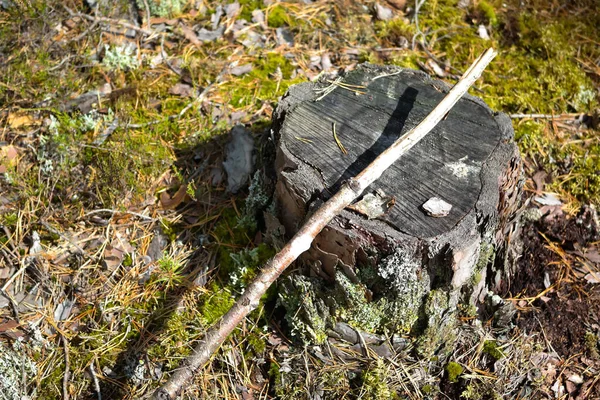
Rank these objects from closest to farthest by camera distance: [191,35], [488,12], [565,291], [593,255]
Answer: [565,291] < [593,255] < [191,35] < [488,12]

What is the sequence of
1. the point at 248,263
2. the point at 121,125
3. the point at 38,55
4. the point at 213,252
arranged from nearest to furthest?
the point at 248,263 → the point at 213,252 → the point at 121,125 → the point at 38,55

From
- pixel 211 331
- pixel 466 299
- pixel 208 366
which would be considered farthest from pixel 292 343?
pixel 466 299

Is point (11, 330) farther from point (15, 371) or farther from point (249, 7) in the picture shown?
point (249, 7)

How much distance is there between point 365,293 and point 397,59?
265 cm

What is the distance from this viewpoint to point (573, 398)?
10.4 ft

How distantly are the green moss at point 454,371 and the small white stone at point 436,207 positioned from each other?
1.02 m

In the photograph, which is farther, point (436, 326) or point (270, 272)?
point (436, 326)

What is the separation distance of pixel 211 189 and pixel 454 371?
209 centimetres

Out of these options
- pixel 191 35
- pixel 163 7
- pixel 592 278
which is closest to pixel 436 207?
pixel 592 278

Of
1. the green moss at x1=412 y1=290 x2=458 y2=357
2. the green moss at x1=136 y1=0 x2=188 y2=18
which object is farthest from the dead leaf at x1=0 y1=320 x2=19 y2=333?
the green moss at x1=136 y1=0 x2=188 y2=18

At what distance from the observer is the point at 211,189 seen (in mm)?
3898

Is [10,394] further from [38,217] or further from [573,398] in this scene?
[573,398]

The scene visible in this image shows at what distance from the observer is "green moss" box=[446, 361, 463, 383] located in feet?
10.2

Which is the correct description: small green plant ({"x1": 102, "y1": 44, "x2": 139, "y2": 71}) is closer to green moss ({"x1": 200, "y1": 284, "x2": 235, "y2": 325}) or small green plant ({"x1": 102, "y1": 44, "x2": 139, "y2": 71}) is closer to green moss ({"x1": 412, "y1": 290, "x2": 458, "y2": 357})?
green moss ({"x1": 200, "y1": 284, "x2": 235, "y2": 325})
